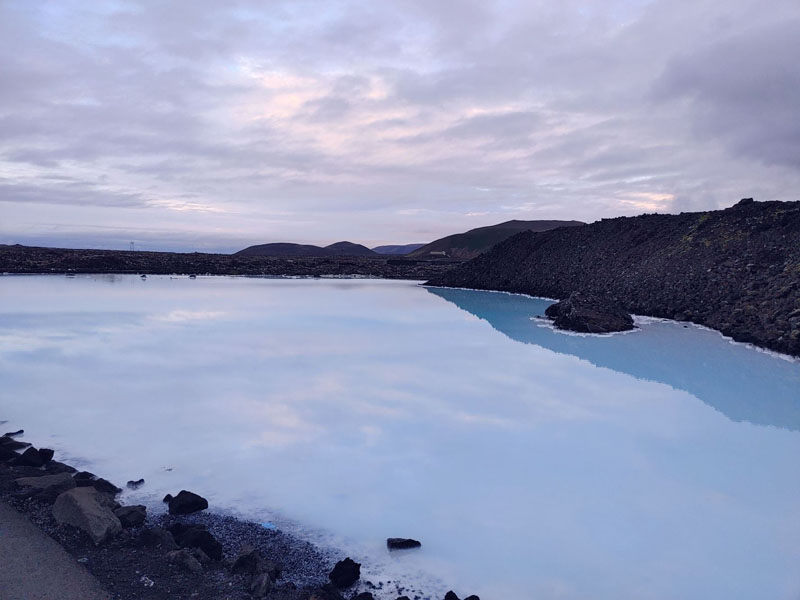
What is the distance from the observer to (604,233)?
39.1 metres

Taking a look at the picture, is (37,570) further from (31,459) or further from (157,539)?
(31,459)

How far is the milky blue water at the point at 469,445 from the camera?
4680 millimetres

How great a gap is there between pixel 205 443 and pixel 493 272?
39345 mm

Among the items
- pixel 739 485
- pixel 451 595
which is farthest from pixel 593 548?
pixel 739 485

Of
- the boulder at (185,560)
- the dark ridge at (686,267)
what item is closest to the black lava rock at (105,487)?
the boulder at (185,560)

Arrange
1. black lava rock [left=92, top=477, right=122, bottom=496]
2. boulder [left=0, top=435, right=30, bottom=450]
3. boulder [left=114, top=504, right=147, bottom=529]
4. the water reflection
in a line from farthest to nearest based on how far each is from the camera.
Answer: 1. the water reflection
2. boulder [left=0, top=435, right=30, bottom=450]
3. black lava rock [left=92, top=477, right=122, bottom=496]
4. boulder [left=114, top=504, right=147, bottom=529]

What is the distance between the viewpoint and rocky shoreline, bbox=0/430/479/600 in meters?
4.03

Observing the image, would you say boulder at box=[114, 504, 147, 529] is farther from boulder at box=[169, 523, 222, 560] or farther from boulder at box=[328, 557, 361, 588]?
boulder at box=[328, 557, 361, 588]

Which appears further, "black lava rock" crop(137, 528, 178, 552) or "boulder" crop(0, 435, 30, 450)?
"boulder" crop(0, 435, 30, 450)

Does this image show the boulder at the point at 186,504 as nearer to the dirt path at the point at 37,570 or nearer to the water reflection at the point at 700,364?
the dirt path at the point at 37,570

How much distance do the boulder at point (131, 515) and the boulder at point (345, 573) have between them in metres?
1.94

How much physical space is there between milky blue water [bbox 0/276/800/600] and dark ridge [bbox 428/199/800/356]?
13.3 feet

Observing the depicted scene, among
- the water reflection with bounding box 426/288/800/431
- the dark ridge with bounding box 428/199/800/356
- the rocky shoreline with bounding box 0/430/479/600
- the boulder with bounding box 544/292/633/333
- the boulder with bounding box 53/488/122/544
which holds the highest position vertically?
the dark ridge with bounding box 428/199/800/356

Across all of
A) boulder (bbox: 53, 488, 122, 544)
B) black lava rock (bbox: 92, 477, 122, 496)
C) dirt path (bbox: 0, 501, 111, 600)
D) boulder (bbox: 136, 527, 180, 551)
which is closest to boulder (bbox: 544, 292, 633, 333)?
black lava rock (bbox: 92, 477, 122, 496)
